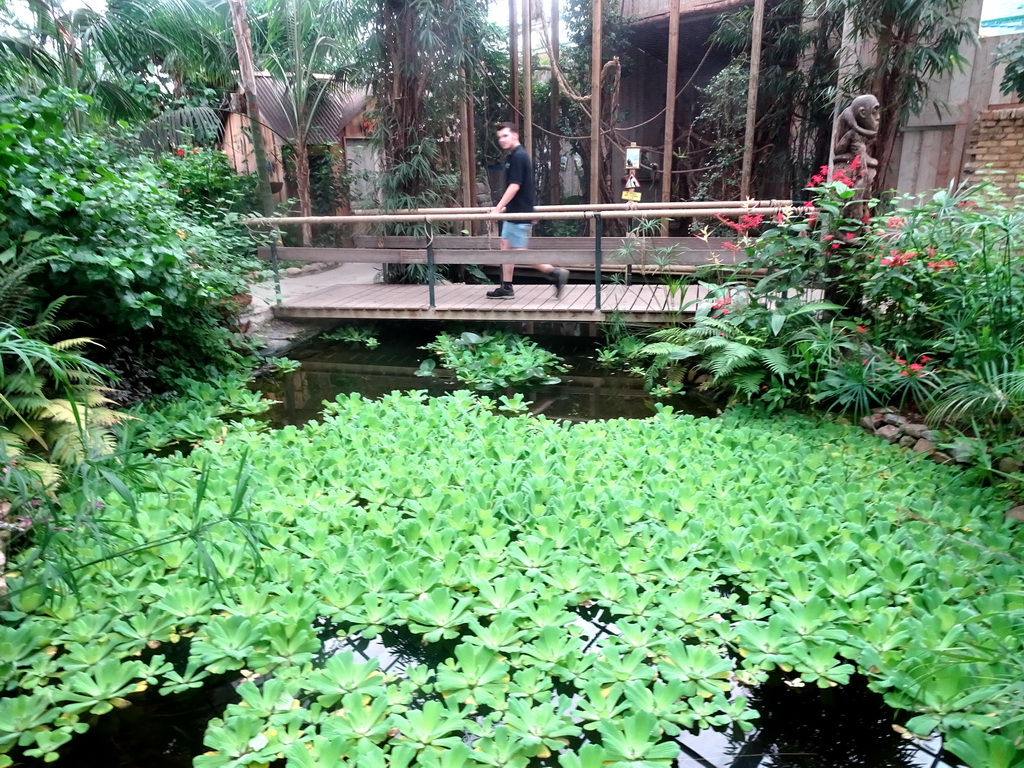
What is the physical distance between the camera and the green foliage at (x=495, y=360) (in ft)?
17.8

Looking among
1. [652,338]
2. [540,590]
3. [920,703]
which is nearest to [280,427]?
[540,590]

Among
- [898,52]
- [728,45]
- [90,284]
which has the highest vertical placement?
[728,45]

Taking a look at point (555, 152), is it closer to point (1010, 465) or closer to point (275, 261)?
point (275, 261)

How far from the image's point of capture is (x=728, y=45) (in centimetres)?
887

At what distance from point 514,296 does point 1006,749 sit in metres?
5.12

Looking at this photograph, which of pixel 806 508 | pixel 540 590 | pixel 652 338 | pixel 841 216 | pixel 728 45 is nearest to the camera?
pixel 540 590

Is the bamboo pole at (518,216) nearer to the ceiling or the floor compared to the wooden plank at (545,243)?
nearer to the ceiling

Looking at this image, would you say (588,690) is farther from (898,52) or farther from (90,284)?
(898,52)

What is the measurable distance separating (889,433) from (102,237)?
4.76 meters

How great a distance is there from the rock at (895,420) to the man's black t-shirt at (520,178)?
343cm

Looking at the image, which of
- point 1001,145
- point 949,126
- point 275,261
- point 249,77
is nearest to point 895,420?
point 1001,145

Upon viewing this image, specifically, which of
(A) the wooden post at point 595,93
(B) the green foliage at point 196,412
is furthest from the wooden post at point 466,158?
(B) the green foliage at point 196,412

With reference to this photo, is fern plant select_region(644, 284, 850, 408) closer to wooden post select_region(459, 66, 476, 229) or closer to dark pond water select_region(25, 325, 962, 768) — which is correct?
dark pond water select_region(25, 325, 962, 768)

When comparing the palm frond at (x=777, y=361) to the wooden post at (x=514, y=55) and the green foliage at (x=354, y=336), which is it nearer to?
the green foliage at (x=354, y=336)
